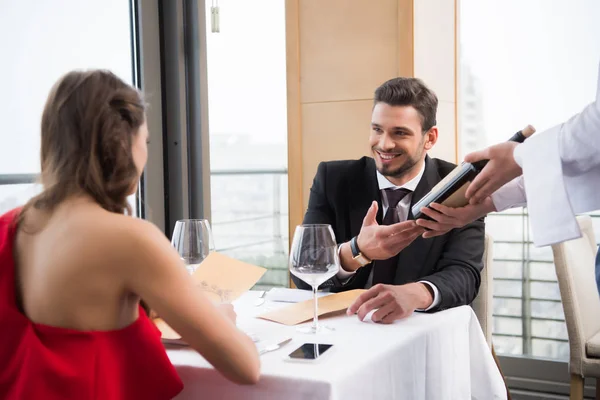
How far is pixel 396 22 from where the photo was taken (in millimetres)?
2900

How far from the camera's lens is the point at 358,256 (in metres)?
1.89

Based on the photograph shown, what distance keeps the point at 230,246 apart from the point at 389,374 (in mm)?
2770

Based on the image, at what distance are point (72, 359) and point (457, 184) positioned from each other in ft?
3.07

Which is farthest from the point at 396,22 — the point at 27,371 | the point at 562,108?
the point at 27,371

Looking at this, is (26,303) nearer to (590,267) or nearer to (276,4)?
(590,267)

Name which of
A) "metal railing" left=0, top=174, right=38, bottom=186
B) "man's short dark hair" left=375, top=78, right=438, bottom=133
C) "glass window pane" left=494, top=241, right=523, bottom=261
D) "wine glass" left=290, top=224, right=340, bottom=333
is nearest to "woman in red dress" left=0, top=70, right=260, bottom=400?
"wine glass" left=290, top=224, right=340, bottom=333

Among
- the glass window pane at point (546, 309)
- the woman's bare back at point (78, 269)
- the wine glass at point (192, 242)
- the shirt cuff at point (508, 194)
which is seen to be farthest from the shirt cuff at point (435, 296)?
the glass window pane at point (546, 309)

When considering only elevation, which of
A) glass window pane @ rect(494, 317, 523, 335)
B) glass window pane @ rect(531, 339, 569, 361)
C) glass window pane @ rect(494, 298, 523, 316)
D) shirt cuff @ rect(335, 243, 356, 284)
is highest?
shirt cuff @ rect(335, 243, 356, 284)

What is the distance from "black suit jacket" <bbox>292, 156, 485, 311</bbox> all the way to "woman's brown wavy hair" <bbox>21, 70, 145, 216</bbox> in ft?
3.23

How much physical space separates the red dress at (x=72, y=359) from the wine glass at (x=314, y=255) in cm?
40

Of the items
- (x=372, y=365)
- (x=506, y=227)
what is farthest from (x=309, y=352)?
(x=506, y=227)

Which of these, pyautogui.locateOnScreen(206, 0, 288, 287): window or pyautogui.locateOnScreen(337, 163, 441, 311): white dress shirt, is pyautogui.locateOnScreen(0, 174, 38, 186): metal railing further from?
pyautogui.locateOnScreen(337, 163, 441, 311): white dress shirt

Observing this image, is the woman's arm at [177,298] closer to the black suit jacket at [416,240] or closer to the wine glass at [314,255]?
the wine glass at [314,255]

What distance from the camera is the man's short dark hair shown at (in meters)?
2.31
